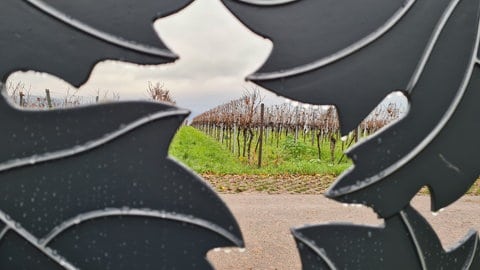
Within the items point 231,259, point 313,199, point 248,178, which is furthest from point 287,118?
point 231,259

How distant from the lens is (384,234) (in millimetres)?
1201

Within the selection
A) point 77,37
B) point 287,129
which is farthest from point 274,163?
point 77,37

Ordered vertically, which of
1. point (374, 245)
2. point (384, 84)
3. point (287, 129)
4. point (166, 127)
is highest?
point (384, 84)

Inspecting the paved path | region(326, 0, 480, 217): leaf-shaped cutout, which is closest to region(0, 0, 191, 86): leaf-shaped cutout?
region(326, 0, 480, 217): leaf-shaped cutout

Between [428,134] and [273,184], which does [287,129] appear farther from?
[428,134]

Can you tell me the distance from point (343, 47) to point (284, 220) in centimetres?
355

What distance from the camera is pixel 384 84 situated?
115 centimetres

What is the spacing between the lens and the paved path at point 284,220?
Result: 347 centimetres

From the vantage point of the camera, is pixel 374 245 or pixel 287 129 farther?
pixel 287 129

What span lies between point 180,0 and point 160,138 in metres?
0.31

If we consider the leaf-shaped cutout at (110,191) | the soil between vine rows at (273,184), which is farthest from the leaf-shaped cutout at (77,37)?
the soil between vine rows at (273,184)

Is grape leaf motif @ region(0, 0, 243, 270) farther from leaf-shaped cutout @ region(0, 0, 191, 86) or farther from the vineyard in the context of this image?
the vineyard

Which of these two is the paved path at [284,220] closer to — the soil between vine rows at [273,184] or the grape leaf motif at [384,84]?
the soil between vine rows at [273,184]

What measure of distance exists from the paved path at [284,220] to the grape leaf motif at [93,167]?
74.8 inches
